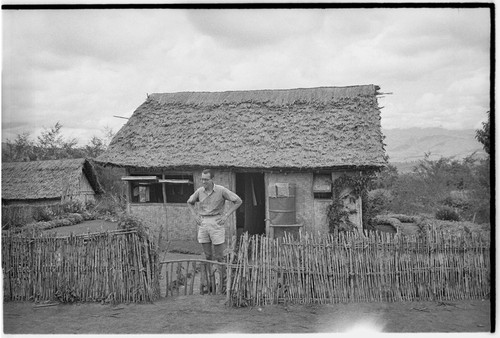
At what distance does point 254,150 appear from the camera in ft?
36.1

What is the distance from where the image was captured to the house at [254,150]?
34.3ft

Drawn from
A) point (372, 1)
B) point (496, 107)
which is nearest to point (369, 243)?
point (496, 107)

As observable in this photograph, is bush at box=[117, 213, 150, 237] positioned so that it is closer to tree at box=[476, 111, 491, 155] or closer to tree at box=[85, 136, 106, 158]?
tree at box=[476, 111, 491, 155]

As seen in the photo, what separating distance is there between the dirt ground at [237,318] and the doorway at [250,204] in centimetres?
653

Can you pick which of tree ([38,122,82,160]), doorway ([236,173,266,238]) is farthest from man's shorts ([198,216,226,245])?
tree ([38,122,82,160])

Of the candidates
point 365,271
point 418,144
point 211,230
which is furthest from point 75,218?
point 418,144

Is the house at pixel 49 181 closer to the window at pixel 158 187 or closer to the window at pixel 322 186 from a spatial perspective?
the window at pixel 158 187

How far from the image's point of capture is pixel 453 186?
2209 cm

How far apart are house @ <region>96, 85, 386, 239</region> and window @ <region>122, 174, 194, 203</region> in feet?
0.09

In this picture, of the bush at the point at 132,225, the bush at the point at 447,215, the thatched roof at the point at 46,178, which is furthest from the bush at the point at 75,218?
the bush at the point at 447,215

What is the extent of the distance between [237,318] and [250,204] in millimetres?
7277

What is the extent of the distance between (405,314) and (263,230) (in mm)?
7432

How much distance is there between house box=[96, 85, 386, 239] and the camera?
10461mm

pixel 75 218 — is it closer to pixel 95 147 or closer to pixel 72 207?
pixel 72 207
